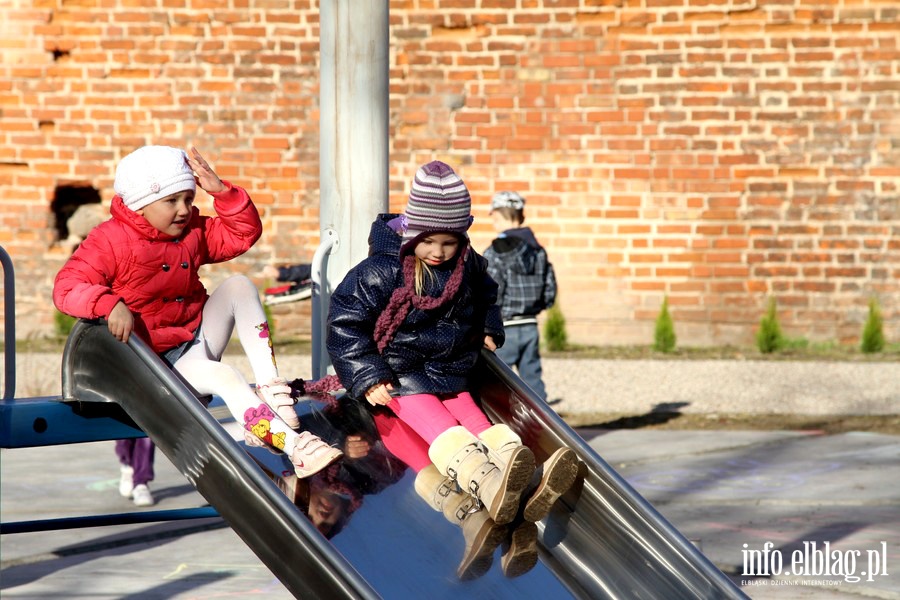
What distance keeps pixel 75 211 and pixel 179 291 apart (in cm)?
794

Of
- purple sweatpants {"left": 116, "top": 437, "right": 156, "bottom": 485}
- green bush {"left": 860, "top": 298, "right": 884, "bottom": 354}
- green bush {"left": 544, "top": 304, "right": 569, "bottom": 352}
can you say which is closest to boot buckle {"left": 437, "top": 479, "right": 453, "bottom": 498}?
purple sweatpants {"left": 116, "top": 437, "right": 156, "bottom": 485}

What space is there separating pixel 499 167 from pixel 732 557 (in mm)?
6128

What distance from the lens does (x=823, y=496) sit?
22.2 ft

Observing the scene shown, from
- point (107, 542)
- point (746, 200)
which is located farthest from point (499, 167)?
point (107, 542)

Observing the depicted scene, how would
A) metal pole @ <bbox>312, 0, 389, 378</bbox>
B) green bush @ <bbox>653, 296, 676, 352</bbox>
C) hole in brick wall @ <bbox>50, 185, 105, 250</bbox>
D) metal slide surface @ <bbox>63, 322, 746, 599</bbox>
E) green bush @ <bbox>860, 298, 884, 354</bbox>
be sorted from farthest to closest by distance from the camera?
hole in brick wall @ <bbox>50, 185, 105, 250</bbox> → green bush @ <bbox>653, 296, 676, 352</bbox> → green bush @ <bbox>860, 298, 884, 354</bbox> → metal pole @ <bbox>312, 0, 389, 378</bbox> → metal slide surface @ <bbox>63, 322, 746, 599</bbox>

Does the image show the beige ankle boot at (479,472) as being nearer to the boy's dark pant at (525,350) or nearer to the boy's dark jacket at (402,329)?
the boy's dark jacket at (402,329)

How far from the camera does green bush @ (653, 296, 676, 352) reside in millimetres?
11031

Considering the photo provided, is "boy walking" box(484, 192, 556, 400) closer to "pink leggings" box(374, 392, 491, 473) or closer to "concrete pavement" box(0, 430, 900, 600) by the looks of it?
"concrete pavement" box(0, 430, 900, 600)

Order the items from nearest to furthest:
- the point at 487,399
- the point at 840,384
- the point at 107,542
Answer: the point at 487,399 < the point at 107,542 < the point at 840,384

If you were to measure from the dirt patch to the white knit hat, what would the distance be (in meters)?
5.07

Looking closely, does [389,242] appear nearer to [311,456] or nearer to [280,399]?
[280,399]

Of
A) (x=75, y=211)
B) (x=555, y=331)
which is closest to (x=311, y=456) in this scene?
(x=555, y=331)

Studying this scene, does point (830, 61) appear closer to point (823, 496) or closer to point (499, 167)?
point (499, 167)

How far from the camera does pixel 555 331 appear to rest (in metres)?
11.2
